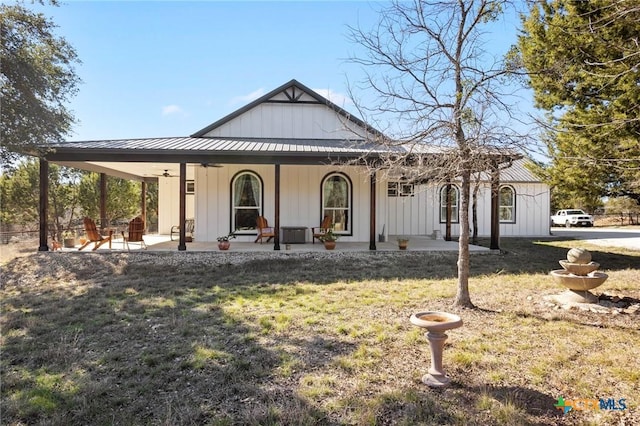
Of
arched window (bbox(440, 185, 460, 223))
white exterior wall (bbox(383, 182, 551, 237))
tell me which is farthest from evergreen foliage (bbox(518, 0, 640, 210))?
white exterior wall (bbox(383, 182, 551, 237))

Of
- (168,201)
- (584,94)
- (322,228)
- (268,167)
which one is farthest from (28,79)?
(584,94)

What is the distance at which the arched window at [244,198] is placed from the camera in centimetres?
1215

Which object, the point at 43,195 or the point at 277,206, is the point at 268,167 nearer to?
the point at 277,206

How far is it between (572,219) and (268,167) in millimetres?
26395

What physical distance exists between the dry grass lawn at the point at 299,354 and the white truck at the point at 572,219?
2486 centimetres

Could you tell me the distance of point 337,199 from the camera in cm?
1241

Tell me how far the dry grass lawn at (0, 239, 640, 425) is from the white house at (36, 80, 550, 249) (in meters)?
3.85

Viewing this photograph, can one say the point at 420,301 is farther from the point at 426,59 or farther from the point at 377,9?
the point at 377,9

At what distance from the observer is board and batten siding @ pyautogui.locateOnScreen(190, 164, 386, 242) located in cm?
1206

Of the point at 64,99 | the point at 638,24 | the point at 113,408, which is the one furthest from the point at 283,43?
the point at 113,408

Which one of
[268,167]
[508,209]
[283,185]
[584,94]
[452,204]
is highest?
[584,94]

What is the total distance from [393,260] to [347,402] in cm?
696

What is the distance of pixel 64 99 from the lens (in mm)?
12148

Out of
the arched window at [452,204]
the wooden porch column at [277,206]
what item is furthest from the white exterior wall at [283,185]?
the arched window at [452,204]
